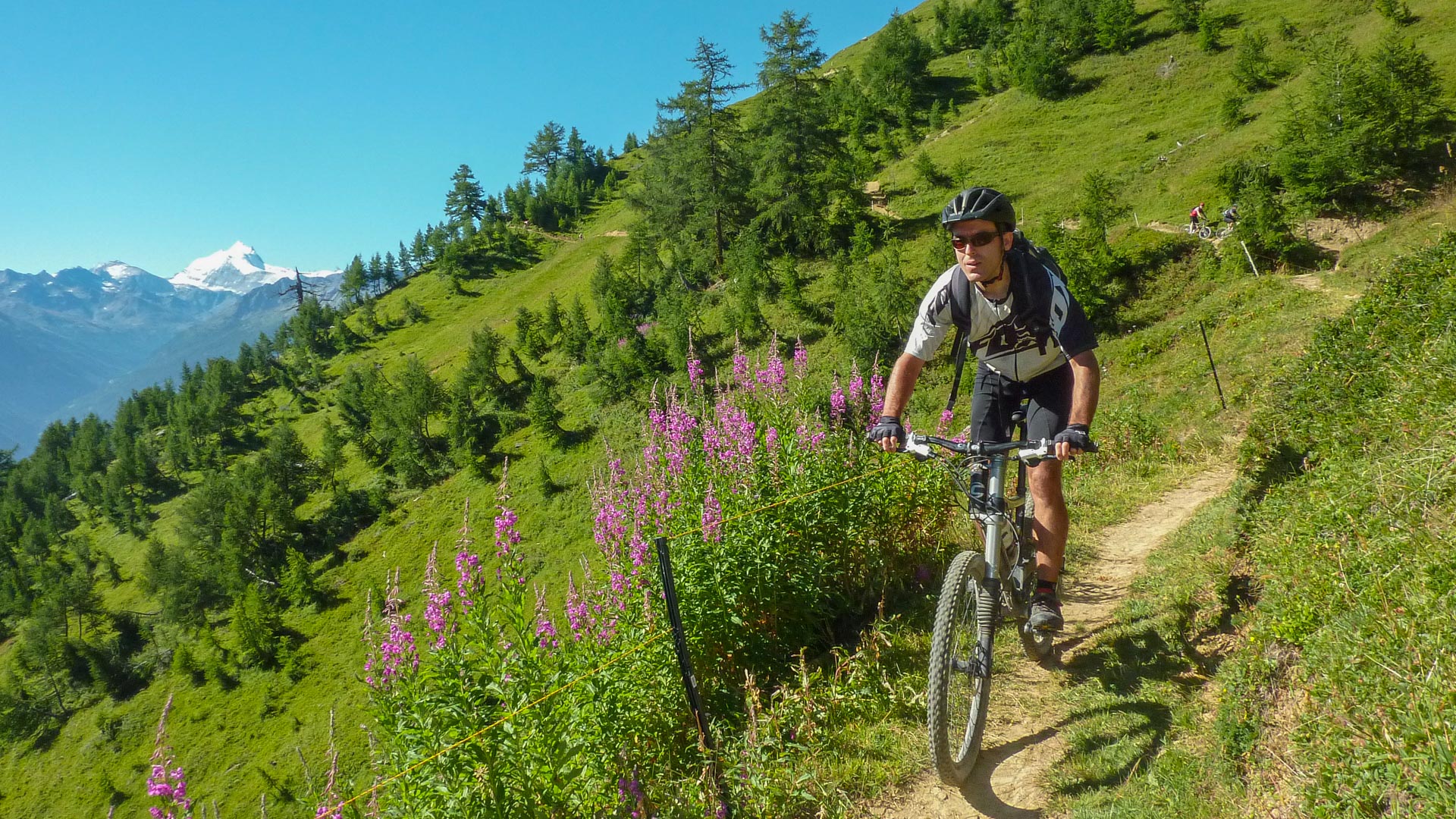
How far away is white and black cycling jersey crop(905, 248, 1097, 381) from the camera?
3915 mm

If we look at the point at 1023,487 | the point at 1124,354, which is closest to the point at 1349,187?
the point at 1124,354

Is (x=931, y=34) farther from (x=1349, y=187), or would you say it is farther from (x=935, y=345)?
(x=935, y=345)

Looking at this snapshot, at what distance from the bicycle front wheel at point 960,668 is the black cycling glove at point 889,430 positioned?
0.76 metres

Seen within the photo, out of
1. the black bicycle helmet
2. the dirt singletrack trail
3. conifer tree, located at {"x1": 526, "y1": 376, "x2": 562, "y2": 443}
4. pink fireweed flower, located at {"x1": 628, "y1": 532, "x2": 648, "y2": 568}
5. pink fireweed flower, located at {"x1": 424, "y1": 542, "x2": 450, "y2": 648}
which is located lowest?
conifer tree, located at {"x1": 526, "y1": 376, "x2": 562, "y2": 443}

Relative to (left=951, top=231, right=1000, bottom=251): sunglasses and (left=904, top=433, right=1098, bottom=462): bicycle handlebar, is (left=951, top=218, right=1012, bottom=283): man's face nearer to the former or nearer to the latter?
(left=951, top=231, right=1000, bottom=251): sunglasses

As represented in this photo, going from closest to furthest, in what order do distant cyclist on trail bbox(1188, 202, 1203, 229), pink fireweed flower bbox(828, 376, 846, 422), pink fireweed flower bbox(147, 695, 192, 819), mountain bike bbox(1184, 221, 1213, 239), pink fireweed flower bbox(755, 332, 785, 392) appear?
pink fireweed flower bbox(147, 695, 192, 819)
pink fireweed flower bbox(828, 376, 846, 422)
pink fireweed flower bbox(755, 332, 785, 392)
mountain bike bbox(1184, 221, 1213, 239)
distant cyclist on trail bbox(1188, 202, 1203, 229)

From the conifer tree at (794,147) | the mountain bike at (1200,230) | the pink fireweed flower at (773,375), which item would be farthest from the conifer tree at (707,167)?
the pink fireweed flower at (773,375)

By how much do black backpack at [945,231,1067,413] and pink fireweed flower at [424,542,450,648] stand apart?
335 centimetres

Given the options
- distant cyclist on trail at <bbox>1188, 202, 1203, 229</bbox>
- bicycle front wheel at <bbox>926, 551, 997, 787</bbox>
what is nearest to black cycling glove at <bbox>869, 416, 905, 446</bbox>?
bicycle front wheel at <bbox>926, 551, 997, 787</bbox>

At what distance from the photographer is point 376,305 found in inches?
5610

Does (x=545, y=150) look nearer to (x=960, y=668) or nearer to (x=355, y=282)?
(x=355, y=282)

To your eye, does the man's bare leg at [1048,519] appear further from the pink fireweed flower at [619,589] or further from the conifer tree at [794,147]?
the conifer tree at [794,147]

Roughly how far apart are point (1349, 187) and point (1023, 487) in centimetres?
4273

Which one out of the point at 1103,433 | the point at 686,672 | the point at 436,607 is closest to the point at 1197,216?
the point at 1103,433
